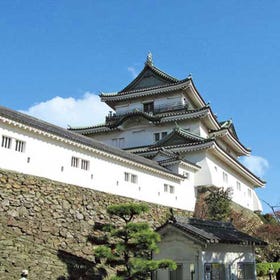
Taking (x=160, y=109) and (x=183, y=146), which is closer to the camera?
(x=183, y=146)

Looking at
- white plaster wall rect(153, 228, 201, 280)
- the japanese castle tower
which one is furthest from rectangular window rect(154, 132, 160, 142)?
white plaster wall rect(153, 228, 201, 280)

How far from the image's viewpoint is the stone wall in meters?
14.0

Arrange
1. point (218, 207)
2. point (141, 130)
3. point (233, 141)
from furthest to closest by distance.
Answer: point (233, 141)
point (141, 130)
point (218, 207)

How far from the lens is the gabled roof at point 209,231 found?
44.9ft

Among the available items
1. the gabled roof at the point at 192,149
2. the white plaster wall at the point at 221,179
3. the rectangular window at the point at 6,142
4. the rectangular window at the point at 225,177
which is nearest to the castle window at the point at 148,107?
the gabled roof at the point at 192,149

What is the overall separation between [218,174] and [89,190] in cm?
1580

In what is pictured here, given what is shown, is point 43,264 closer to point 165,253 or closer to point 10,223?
point 10,223

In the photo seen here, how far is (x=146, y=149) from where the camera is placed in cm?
3067

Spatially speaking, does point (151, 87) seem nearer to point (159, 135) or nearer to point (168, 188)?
point (159, 135)

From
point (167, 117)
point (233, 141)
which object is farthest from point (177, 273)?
point (233, 141)

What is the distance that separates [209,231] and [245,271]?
2.71m

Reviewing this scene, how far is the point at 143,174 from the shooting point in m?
22.7

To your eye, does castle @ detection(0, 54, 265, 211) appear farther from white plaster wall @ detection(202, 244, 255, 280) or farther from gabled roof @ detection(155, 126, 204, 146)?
white plaster wall @ detection(202, 244, 255, 280)

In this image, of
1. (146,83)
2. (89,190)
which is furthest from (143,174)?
(146,83)
